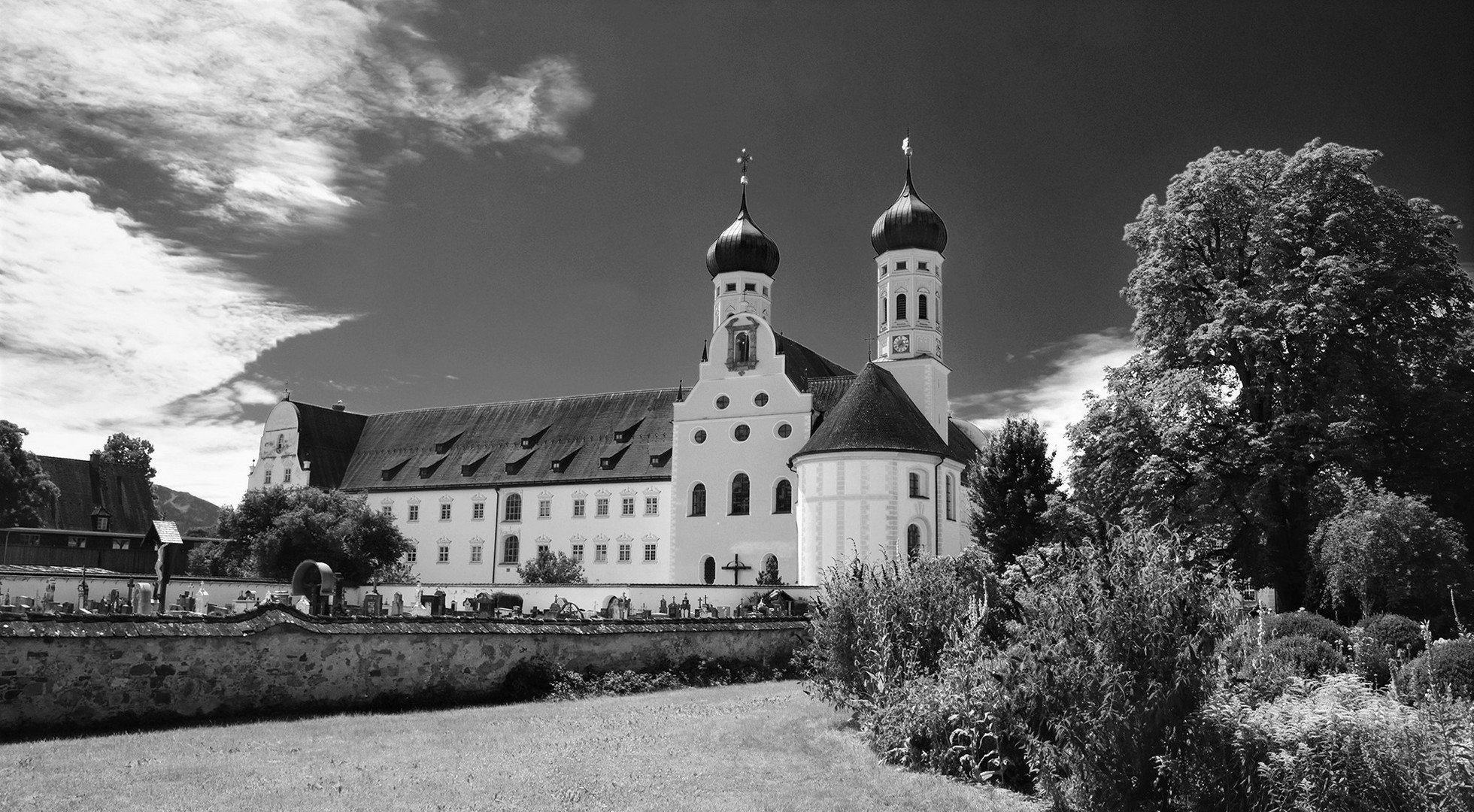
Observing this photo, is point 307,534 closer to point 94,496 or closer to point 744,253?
point 94,496

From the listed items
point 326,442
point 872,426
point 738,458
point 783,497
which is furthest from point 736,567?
point 326,442

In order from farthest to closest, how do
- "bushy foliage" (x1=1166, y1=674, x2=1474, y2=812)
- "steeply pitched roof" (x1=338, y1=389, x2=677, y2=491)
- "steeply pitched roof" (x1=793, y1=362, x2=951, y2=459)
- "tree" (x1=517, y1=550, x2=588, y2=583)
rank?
"steeply pitched roof" (x1=338, y1=389, x2=677, y2=491), "tree" (x1=517, y1=550, x2=588, y2=583), "steeply pitched roof" (x1=793, y1=362, x2=951, y2=459), "bushy foliage" (x1=1166, y1=674, x2=1474, y2=812)

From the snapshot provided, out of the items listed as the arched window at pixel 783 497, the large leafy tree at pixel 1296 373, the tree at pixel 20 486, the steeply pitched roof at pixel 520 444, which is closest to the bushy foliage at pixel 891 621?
the large leafy tree at pixel 1296 373

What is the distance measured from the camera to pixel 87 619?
1362 cm

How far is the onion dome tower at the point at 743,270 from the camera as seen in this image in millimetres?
58438

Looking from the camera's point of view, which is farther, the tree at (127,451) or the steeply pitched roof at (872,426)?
the tree at (127,451)

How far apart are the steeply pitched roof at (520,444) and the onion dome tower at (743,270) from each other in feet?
19.9

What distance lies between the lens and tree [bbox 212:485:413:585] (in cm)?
Result: 4734

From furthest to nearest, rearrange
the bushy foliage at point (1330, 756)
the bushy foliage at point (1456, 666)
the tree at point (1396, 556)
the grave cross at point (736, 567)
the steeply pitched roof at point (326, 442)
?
the steeply pitched roof at point (326, 442), the grave cross at point (736, 567), the tree at point (1396, 556), the bushy foliage at point (1456, 666), the bushy foliage at point (1330, 756)

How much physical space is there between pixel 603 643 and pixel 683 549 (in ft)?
102

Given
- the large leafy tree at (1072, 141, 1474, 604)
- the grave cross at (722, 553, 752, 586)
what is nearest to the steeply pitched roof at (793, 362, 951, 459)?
the grave cross at (722, 553, 752, 586)

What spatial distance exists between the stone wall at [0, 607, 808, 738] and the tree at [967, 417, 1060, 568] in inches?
950

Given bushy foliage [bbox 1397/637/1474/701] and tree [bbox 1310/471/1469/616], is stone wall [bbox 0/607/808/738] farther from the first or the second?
tree [bbox 1310/471/1469/616]

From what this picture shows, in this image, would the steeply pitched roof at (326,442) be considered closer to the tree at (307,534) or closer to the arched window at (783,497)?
the tree at (307,534)
